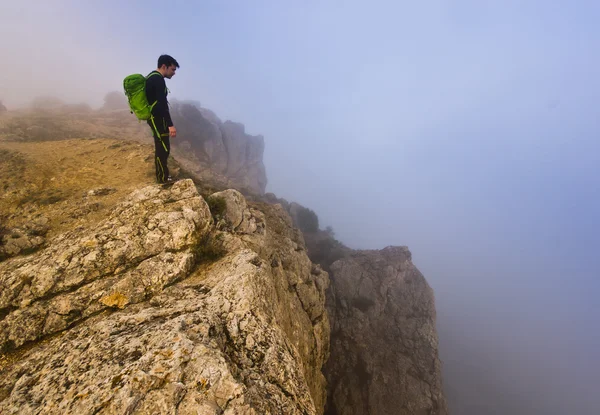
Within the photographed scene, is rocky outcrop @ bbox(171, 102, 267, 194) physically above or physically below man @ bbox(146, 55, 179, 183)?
below

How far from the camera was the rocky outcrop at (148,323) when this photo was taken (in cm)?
516

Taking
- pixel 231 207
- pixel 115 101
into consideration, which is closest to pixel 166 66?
pixel 231 207

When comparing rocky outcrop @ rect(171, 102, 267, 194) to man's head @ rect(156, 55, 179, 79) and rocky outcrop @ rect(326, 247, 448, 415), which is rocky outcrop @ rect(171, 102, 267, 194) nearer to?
rocky outcrop @ rect(326, 247, 448, 415)

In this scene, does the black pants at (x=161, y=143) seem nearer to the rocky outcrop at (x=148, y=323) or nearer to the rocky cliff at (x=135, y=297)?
the rocky outcrop at (x=148, y=323)

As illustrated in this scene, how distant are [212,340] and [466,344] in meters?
131

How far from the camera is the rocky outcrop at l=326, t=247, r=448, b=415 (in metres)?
31.0

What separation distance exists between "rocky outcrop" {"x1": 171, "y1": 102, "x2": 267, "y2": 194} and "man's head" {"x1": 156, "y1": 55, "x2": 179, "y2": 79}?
1555 inches

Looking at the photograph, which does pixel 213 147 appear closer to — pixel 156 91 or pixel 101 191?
pixel 101 191

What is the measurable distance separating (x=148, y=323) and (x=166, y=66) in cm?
1047

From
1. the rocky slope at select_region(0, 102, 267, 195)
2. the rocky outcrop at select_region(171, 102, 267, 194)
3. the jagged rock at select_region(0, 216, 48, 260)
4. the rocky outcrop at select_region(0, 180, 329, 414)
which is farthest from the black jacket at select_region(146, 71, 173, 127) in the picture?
the rocky outcrop at select_region(171, 102, 267, 194)

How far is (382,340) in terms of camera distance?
121ft

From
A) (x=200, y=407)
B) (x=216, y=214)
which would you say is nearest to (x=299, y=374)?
(x=200, y=407)

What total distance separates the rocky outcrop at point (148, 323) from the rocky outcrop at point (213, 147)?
40368 millimetres

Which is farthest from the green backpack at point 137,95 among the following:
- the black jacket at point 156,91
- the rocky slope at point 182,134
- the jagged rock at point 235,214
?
the rocky slope at point 182,134
